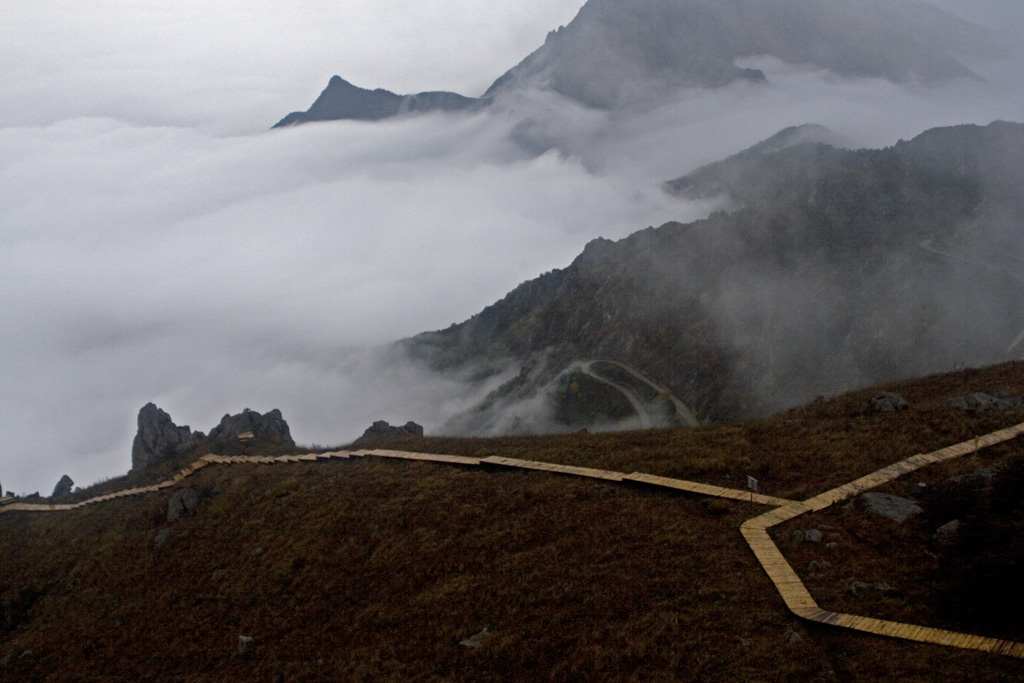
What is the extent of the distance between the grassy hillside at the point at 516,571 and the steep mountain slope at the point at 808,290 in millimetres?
60703

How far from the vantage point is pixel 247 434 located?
42.3m

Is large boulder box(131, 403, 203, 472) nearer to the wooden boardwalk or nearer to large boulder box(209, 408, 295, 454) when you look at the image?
large boulder box(209, 408, 295, 454)

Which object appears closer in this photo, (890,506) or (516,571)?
(516,571)

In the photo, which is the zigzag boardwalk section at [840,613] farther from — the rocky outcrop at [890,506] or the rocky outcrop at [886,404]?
the rocky outcrop at [886,404]

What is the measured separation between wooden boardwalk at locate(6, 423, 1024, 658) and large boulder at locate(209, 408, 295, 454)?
6.47 feet

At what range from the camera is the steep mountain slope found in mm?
88625

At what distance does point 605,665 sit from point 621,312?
4322 inches

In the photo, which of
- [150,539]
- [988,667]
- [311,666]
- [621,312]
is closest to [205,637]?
[311,666]

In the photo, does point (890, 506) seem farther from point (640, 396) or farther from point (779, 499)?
point (640, 396)

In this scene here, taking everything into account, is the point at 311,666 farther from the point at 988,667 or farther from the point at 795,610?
the point at 988,667

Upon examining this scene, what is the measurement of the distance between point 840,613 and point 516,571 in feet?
29.7

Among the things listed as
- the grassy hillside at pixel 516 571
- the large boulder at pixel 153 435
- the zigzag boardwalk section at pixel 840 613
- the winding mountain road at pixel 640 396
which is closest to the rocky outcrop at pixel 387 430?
the grassy hillside at pixel 516 571

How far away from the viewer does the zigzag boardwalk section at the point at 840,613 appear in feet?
47.1

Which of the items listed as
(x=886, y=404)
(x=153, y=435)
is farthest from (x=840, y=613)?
(x=153, y=435)
